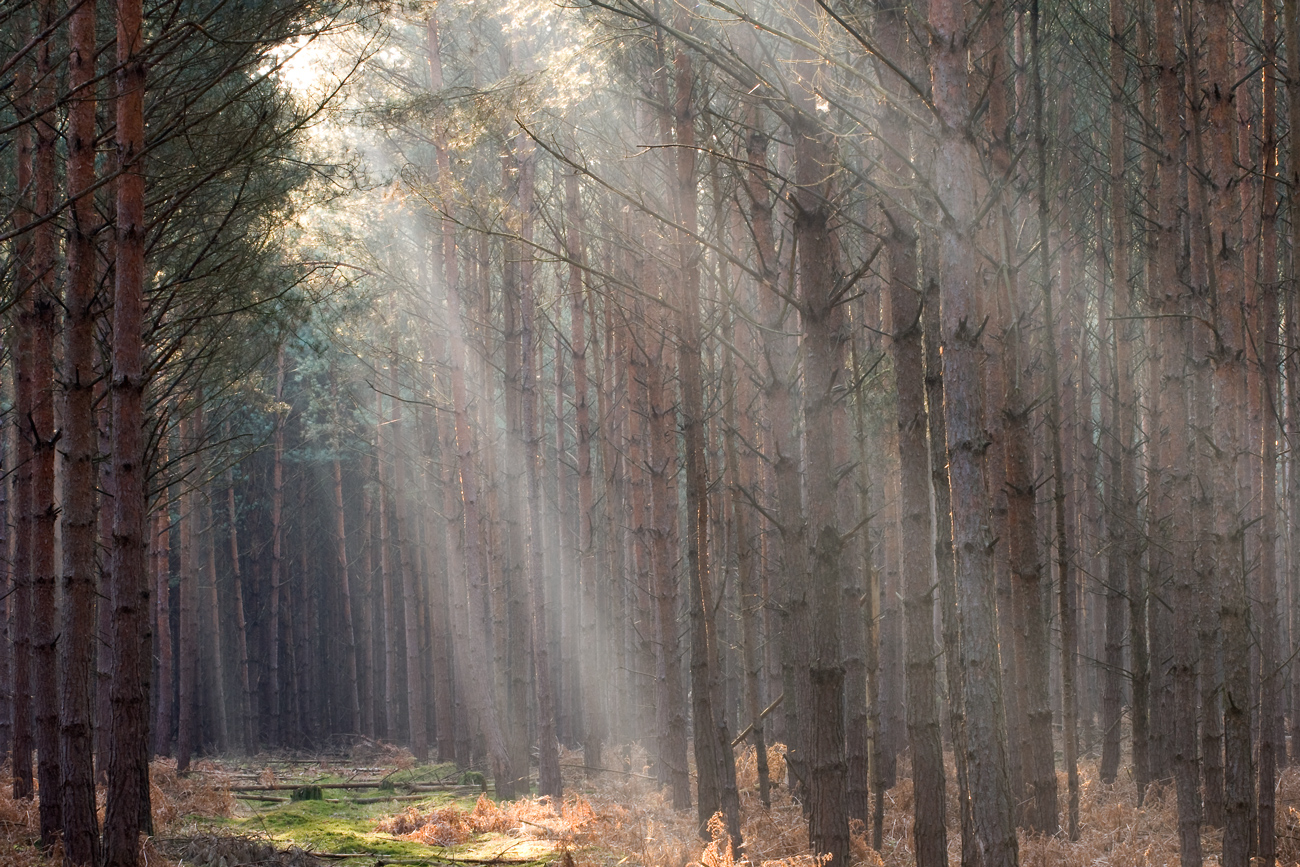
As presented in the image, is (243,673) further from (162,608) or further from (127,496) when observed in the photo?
(127,496)

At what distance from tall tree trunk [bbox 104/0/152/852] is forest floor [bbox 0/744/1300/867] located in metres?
0.67

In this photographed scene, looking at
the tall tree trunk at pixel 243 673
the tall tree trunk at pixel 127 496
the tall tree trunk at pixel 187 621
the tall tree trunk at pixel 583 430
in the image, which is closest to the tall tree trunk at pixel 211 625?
the tall tree trunk at pixel 243 673

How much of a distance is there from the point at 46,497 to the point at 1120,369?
10.2 m

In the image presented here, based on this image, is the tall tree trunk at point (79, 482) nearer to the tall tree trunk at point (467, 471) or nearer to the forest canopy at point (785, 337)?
the forest canopy at point (785, 337)

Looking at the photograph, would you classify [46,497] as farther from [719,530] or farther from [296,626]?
[296,626]

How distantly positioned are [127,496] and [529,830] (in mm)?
5312

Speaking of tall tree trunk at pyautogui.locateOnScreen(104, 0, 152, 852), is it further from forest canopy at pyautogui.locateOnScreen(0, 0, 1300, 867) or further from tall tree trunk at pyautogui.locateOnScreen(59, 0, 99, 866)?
tall tree trunk at pyautogui.locateOnScreen(59, 0, 99, 866)

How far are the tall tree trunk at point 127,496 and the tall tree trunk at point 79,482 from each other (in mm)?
265

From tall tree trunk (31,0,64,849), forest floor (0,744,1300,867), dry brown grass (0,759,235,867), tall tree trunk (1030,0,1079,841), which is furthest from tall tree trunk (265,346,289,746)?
tall tree trunk (1030,0,1079,841)

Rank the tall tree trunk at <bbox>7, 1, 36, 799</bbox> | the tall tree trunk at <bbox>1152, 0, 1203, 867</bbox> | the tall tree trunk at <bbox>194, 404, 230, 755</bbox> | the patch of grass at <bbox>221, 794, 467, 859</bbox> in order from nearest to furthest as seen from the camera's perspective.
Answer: the tall tree trunk at <bbox>1152, 0, 1203, 867</bbox>
the tall tree trunk at <bbox>7, 1, 36, 799</bbox>
the patch of grass at <bbox>221, 794, 467, 859</bbox>
the tall tree trunk at <bbox>194, 404, 230, 755</bbox>

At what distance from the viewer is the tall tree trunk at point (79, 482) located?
5586 millimetres

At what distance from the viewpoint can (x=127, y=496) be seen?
549 cm

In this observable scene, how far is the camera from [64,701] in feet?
18.7

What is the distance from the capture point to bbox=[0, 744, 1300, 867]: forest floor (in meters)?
6.98
